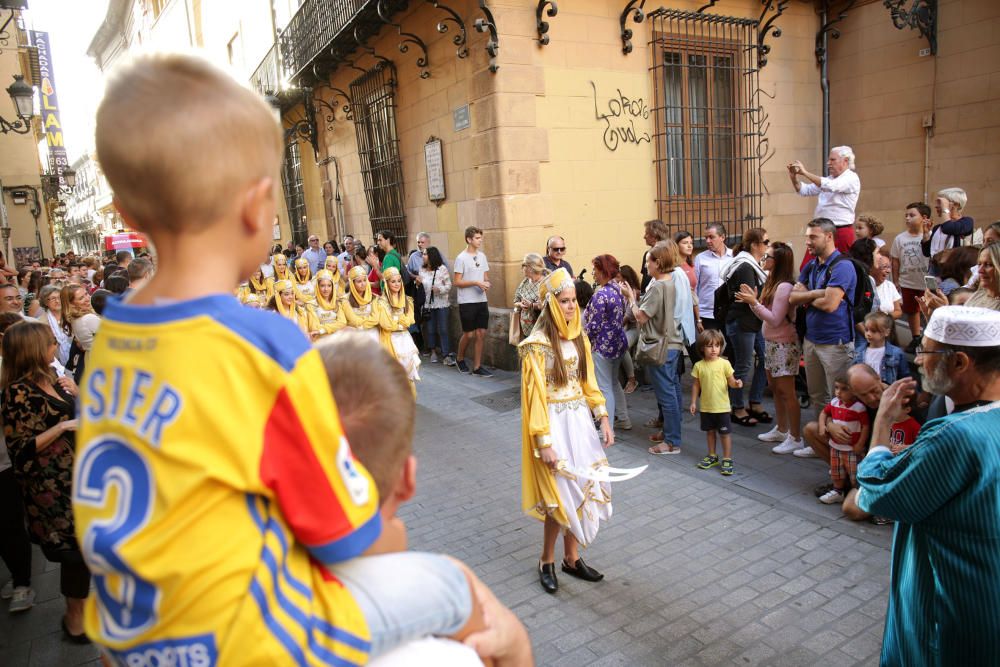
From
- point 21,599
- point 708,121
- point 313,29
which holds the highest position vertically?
point 313,29

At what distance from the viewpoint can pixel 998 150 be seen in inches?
350

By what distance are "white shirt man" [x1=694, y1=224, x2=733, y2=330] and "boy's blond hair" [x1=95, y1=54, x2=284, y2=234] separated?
6913 mm

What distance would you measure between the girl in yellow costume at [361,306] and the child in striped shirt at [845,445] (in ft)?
17.0

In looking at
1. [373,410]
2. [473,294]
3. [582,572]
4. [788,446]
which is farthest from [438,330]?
[373,410]

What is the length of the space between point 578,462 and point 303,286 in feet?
23.3

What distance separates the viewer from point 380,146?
1292 cm

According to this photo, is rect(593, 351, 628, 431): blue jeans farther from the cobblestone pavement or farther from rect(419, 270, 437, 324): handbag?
rect(419, 270, 437, 324): handbag

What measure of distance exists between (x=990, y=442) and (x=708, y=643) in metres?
1.96

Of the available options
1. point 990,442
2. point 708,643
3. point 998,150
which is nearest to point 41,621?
point 708,643

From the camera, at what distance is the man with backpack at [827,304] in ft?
17.8

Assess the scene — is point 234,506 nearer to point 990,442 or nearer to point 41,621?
point 990,442

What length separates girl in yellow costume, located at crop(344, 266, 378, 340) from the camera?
8078 mm

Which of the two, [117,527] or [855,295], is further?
[855,295]

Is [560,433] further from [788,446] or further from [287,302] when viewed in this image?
[287,302]
